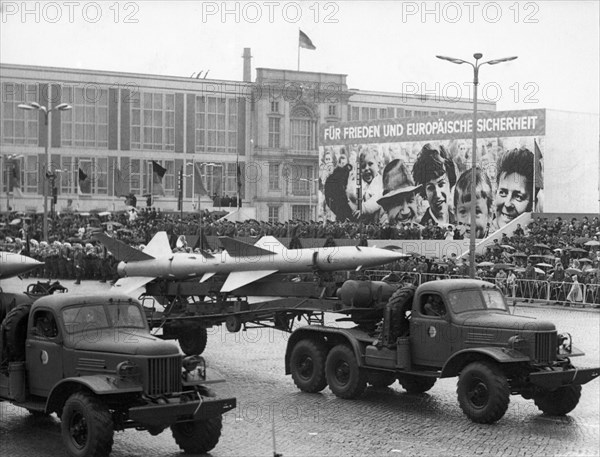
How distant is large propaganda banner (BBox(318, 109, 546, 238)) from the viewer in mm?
49875

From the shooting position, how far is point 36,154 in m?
44.8

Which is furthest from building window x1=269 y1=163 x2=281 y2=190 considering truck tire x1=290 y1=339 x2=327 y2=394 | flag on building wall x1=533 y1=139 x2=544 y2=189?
truck tire x1=290 y1=339 x2=327 y2=394

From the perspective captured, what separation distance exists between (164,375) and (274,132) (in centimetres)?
5693

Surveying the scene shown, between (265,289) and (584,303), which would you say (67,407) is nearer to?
(265,289)

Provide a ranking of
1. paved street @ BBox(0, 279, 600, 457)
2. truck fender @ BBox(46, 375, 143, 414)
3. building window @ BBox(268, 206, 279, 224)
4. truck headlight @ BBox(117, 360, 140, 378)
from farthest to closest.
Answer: building window @ BBox(268, 206, 279, 224), paved street @ BBox(0, 279, 600, 457), truck headlight @ BBox(117, 360, 140, 378), truck fender @ BBox(46, 375, 143, 414)

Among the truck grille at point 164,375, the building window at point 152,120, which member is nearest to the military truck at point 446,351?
the truck grille at point 164,375

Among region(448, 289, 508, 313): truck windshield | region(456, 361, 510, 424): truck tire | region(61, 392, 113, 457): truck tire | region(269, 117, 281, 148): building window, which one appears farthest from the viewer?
region(269, 117, 281, 148): building window

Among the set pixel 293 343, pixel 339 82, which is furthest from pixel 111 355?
pixel 339 82

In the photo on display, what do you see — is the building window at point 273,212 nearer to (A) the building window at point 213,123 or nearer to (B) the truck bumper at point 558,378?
(A) the building window at point 213,123

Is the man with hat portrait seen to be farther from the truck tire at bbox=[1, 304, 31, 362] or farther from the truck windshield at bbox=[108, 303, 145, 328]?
the truck tire at bbox=[1, 304, 31, 362]

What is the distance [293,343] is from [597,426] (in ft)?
17.5

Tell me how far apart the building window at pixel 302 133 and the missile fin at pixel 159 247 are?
156 feet

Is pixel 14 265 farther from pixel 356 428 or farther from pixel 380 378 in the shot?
pixel 356 428

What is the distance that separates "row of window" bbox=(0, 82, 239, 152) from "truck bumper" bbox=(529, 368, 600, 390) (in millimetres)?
30096
